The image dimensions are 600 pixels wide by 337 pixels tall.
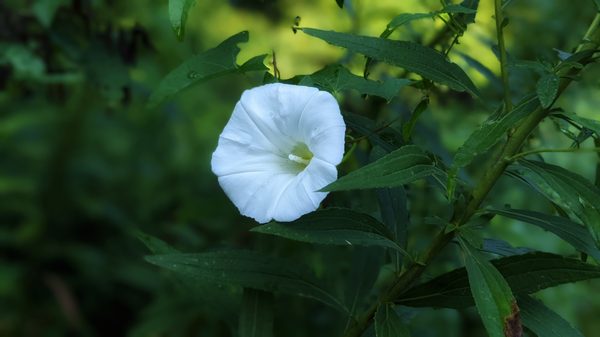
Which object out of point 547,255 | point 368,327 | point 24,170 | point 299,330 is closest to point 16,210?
point 24,170

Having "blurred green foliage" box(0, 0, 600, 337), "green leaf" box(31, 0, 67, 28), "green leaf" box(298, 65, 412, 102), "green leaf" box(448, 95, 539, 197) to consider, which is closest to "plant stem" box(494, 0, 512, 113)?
"green leaf" box(448, 95, 539, 197)

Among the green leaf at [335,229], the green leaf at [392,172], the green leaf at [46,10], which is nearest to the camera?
the green leaf at [392,172]

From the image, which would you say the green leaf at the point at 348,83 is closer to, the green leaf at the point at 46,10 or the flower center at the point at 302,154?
the flower center at the point at 302,154

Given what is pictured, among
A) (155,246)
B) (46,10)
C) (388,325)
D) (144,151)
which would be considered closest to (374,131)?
(388,325)

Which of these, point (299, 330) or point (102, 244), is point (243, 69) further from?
point (102, 244)

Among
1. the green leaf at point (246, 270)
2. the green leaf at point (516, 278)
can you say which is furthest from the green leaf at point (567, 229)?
the green leaf at point (246, 270)

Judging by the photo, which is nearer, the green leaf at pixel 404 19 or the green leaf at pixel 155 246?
the green leaf at pixel 404 19

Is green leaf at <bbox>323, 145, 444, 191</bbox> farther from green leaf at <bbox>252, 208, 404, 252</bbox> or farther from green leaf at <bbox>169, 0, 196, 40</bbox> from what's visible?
green leaf at <bbox>169, 0, 196, 40</bbox>
